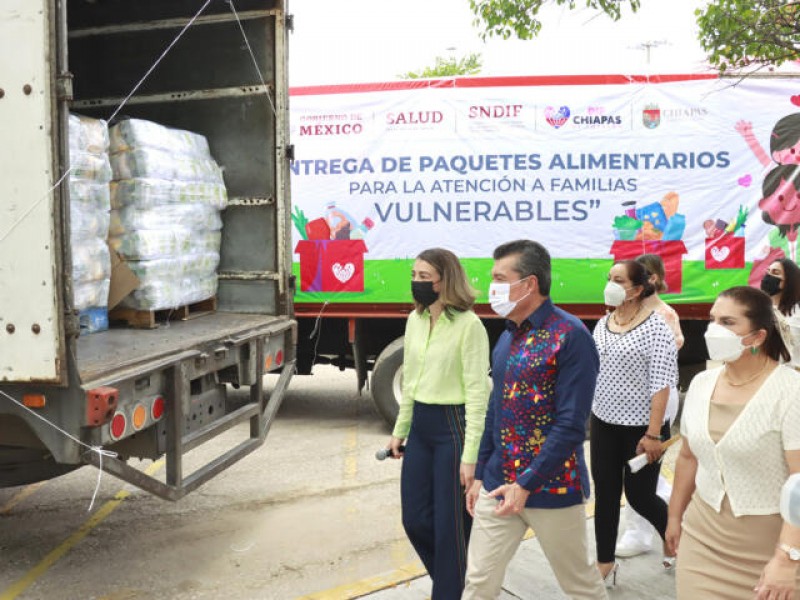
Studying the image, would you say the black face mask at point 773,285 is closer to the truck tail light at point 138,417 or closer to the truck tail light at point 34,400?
the truck tail light at point 138,417

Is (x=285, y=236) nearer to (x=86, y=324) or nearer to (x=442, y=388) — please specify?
(x=86, y=324)

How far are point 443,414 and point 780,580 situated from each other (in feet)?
5.18

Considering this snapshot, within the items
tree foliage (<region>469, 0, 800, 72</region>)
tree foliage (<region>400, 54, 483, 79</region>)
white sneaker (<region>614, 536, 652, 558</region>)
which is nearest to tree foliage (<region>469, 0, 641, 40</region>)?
tree foliage (<region>469, 0, 800, 72</region>)

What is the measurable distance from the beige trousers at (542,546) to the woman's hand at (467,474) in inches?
10.2

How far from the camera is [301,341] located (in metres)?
8.12

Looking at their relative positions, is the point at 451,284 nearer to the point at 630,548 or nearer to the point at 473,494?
the point at 473,494

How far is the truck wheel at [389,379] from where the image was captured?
760cm

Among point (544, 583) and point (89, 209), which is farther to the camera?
point (89, 209)

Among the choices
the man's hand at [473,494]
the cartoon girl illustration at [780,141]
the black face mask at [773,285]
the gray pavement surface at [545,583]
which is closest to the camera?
the man's hand at [473,494]

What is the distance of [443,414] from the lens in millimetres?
3695

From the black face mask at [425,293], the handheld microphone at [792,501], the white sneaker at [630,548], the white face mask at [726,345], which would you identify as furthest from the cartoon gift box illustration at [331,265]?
the handheld microphone at [792,501]

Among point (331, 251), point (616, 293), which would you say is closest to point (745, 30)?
point (616, 293)

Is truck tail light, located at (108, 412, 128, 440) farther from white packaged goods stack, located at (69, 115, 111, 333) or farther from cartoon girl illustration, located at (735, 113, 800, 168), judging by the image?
cartoon girl illustration, located at (735, 113, 800, 168)

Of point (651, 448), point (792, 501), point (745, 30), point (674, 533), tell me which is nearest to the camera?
point (792, 501)
